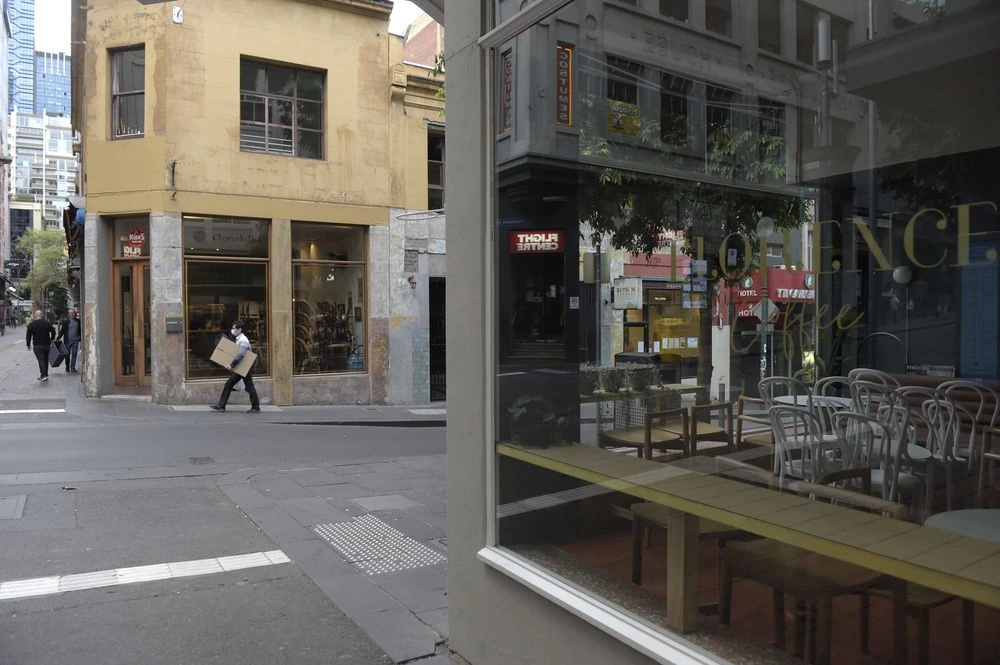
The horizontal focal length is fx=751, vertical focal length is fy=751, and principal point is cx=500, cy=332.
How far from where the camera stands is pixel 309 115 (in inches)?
635

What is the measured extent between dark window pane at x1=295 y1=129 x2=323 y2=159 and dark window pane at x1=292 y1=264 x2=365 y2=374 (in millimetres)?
2393

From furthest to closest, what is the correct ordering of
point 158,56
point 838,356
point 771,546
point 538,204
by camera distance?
1. point 158,56
2. point 838,356
3. point 538,204
4. point 771,546

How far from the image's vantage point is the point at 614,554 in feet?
12.2

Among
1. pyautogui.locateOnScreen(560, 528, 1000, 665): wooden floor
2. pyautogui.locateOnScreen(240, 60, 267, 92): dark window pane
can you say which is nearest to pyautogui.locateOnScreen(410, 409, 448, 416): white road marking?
pyautogui.locateOnScreen(240, 60, 267, 92): dark window pane

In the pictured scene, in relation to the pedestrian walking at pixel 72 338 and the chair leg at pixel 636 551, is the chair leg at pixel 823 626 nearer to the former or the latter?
the chair leg at pixel 636 551

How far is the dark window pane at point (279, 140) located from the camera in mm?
15727

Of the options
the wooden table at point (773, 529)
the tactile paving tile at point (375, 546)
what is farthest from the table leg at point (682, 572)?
the tactile paving tile at point (375, 546)

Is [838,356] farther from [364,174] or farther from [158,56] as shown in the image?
[158,56]

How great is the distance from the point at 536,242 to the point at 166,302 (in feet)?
40.3

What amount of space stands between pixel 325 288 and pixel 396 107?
14.3ft

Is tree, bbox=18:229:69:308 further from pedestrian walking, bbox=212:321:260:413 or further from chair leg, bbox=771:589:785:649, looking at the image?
chair leg, bbox=771:589:785:649

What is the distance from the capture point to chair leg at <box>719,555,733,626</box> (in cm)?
307

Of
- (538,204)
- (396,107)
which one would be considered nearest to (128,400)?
(396,107)

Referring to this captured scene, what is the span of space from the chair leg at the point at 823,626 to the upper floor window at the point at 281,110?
14.8m
